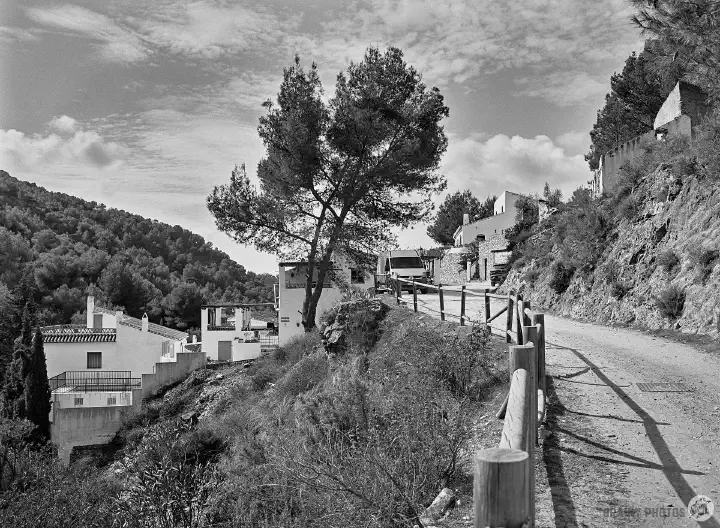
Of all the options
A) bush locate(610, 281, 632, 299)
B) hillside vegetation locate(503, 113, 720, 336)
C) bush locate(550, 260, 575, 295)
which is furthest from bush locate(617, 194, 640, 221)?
bush locate(610, 281, 632, 299)

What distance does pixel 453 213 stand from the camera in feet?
238

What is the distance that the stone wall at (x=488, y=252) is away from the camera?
40.4 m

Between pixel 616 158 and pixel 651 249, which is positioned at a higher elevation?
pixel 616 158

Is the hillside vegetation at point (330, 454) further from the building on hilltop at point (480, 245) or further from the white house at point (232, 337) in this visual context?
the building on hilltop at point (480, 245)

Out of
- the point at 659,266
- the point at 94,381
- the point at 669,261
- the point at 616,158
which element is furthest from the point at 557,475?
the point at 94,381

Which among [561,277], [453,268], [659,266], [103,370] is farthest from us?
[453,268]

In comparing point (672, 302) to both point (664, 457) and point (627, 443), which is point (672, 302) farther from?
point (664, 457)

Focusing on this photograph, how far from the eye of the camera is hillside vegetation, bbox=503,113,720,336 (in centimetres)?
1316

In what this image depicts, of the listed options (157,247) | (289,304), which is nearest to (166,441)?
(289,304)

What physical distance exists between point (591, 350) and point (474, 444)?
549 centimetres

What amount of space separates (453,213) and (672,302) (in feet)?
196

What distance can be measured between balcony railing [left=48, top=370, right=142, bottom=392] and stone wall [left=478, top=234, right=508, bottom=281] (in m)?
23.3

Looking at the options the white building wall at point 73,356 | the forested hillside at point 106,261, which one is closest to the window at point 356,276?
the white building wall at point 73,356

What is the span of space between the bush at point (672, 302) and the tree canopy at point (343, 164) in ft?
34.6
